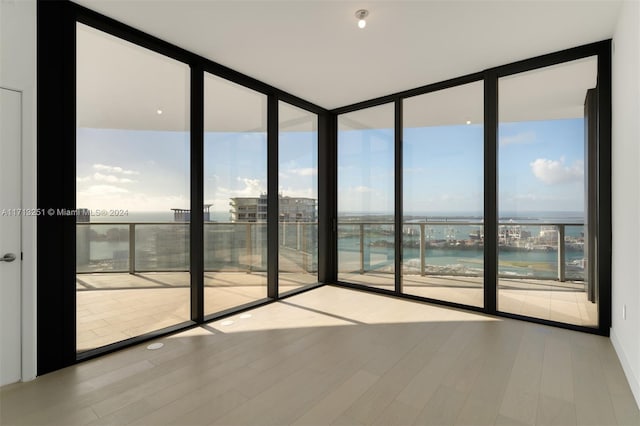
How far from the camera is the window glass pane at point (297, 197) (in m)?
4.65

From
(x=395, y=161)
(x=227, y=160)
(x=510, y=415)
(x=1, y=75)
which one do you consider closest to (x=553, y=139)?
(x=395, y=161)

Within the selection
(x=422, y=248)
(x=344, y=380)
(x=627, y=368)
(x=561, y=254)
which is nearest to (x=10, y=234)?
(x=344, y=380)

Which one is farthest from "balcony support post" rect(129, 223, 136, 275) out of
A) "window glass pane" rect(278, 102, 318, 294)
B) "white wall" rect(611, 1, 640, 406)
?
"white wall" rect(611, 1, 640, 406)

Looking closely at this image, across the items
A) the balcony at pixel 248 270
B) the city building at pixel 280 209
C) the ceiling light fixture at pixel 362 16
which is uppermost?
the ceiling light fixture at pixel 362 16

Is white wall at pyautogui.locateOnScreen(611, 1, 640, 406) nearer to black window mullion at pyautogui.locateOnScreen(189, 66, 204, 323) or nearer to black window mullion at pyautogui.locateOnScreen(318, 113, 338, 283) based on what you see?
black window mullion at pyautogui.locateOnScreen(318, 113, 338, 283)

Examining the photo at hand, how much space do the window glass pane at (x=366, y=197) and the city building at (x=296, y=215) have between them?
5 cm

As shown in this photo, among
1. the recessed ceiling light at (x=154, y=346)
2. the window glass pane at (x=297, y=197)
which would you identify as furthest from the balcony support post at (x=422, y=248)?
the recessed ceiling light at (x=154, y=346)

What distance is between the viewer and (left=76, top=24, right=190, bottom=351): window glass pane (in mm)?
2842

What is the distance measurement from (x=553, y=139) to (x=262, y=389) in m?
3.84

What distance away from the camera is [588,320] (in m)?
3.27

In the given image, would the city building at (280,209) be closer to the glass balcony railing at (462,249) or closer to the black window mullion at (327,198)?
the black window mullion at (327,198)

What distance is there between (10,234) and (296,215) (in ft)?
10.6

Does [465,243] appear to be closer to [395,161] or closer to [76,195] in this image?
[395,161]

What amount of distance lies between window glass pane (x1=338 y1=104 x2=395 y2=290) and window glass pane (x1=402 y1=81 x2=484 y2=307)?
28 centimetres
